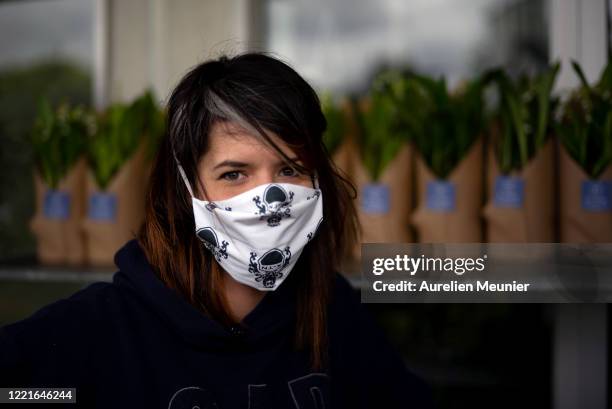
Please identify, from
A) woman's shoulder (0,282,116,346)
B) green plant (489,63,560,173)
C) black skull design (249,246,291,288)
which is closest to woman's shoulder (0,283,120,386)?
woman's shoulder (0,282,116,346)

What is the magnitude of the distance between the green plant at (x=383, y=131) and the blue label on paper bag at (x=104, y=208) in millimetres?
861

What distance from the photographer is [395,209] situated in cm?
201

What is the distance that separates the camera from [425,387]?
1475mm

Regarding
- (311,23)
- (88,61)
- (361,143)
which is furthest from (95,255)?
(311,23)

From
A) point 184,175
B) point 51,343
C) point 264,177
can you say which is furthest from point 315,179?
point 51,343

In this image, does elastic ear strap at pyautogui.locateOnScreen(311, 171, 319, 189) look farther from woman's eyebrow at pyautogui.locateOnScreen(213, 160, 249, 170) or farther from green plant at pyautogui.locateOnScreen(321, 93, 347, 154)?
green plant at pyautogui.locateOnScreen(321, 93, 347, 154)

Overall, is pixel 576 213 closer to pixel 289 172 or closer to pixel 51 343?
pixel 289 172

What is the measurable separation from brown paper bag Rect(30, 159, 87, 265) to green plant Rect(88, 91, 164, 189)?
0.25 feet

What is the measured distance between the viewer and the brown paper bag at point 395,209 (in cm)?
200

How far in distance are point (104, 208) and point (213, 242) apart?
1.10 metres

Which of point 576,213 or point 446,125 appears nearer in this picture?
point 576,213

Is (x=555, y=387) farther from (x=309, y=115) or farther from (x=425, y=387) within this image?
(x=309, y=115)

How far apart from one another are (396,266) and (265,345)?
1.07 feet

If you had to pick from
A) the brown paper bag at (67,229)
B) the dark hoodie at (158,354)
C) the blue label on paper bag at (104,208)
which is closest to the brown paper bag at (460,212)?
the dark hoodie at (158,354)
